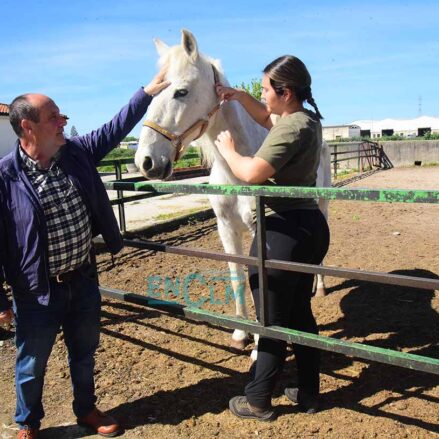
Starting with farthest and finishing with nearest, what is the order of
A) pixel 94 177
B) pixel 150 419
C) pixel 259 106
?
1. pixel 259 106
2. pixel 150 419
3. pixel 94 177

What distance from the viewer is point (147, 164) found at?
2457 millimetres

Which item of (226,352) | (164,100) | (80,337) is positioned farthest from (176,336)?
(164,100)

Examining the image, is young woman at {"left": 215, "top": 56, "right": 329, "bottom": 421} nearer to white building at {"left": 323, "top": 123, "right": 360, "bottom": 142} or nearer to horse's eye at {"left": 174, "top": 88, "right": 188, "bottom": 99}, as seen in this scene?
horse's eye at {"left": 174, "top": 88, "right": 188, "bottom": 99}

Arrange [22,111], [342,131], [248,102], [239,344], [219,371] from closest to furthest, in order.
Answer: [22,111] → [248,102] → [219,371] → [239,344] → [342,131]

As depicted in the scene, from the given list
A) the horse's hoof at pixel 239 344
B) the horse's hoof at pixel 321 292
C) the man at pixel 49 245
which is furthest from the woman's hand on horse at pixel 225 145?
the horse's hoof at pixel 321 292

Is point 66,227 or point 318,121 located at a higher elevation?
point 318,121

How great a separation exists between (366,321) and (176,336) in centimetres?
161

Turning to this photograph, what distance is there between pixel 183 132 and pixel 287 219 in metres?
0.90

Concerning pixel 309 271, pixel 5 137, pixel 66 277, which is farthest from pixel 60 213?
pixel 5 137

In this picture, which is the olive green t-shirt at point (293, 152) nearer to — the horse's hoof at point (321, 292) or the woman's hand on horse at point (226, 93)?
the woman's hand on horse at point (226, 93)

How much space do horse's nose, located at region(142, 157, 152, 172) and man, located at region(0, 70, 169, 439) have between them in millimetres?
218

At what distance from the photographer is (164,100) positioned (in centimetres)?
251

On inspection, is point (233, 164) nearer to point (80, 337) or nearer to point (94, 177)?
point (94, 177)

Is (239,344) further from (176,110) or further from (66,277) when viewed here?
(176,110)
